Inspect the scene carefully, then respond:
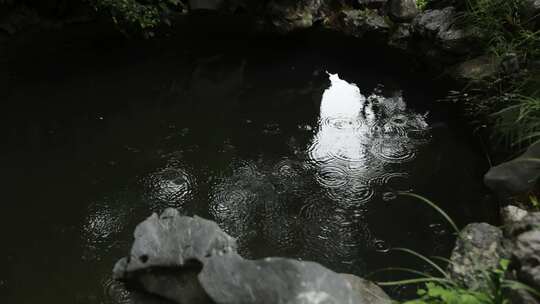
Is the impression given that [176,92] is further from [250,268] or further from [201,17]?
[250,268]

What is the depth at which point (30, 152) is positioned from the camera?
5617 millimetres

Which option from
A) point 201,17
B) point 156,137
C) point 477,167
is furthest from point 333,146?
point 201,17

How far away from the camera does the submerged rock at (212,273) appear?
7.54ft

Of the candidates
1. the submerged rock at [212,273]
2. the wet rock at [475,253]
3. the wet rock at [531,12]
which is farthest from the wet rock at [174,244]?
the wet rock at [531,12]

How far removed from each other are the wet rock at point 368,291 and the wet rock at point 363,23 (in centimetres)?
699

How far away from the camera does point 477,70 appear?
677cm

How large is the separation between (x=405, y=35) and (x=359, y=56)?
1.01 m

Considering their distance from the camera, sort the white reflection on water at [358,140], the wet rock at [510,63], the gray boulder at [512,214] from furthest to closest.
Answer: the wet rock at [510,63] < the white reflection on water at [358,140] < the gray boulder at [512,214]

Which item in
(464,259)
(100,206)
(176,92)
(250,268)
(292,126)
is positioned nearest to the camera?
(250,268)

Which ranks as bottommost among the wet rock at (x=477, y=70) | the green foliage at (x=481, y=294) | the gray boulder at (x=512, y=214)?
the green foliage at (x=481, y=294)

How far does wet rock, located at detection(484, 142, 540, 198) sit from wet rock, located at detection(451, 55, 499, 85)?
232cm

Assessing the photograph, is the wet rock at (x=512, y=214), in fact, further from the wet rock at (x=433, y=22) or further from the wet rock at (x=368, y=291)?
the wet rock at (x=433, y=22)

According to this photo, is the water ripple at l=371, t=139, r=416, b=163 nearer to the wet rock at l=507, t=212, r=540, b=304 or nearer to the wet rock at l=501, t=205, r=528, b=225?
the wet rock at l=501, t=205, r=528, b=225

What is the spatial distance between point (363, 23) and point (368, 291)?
288 inches
